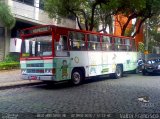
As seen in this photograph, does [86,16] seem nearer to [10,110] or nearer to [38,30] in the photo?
[38,30]

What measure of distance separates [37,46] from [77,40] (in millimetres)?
2185

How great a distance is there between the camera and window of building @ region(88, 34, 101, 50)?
16.6 meters

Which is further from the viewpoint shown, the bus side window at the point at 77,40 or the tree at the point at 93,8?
the tree at the point at 93,8

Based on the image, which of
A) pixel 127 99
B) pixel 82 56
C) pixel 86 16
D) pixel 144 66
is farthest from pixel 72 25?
pixel 127 99

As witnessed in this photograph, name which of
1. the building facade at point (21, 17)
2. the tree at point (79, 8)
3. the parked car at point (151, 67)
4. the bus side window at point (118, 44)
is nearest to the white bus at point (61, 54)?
the bus side window at point (118, 44)

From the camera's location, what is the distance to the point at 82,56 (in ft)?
52.0

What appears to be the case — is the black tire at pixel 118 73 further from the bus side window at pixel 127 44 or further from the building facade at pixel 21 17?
the building facade at pixel 21 17

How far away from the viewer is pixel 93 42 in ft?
55.7

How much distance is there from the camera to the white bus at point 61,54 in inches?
551

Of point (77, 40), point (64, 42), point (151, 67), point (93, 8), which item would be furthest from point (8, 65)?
point (151, 67)

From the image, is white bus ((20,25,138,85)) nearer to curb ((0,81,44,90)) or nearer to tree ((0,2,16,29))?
curb ((0,81,44,90))

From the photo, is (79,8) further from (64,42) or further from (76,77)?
(64,42)

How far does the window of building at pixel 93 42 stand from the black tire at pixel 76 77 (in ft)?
5.15

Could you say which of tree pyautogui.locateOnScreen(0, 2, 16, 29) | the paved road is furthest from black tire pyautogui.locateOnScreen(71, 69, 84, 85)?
tree pyautogui.locateOnScreen(0, 2, 16, 29)
